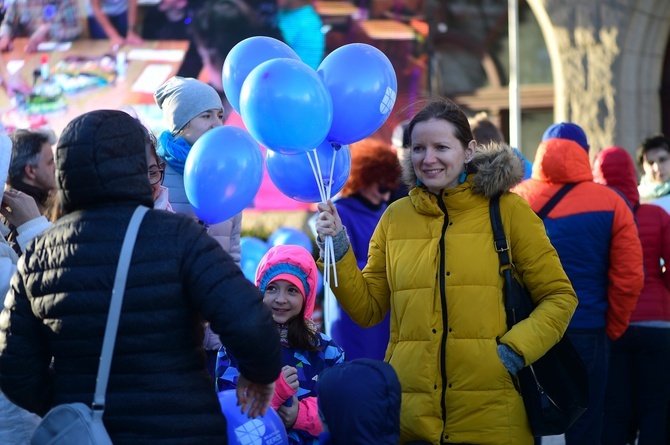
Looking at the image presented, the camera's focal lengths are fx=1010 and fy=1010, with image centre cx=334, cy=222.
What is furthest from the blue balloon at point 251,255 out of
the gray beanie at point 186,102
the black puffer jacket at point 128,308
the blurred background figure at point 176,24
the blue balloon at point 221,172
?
the black puffer jacket at point 128,308

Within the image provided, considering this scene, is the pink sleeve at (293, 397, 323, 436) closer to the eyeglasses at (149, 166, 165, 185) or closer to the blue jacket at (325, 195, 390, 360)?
the eyeglasses at (149, 166, 165, 185)

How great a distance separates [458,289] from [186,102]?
1.42 m

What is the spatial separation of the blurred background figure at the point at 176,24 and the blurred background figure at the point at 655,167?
5.73 metres

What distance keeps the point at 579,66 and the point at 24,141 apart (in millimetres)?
6897

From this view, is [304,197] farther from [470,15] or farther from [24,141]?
[470,15]

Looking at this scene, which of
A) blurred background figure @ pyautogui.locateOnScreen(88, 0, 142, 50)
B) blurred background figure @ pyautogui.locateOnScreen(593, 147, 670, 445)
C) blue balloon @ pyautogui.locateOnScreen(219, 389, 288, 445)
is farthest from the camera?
blurred background figure @ pyautogui.locateOnScreen(88, 0, 142, 50)

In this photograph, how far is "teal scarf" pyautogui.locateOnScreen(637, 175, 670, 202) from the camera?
6.27 metres

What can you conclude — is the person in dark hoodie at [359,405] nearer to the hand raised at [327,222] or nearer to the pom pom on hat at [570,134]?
the hand raised at [327,222]

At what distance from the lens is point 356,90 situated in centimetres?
364

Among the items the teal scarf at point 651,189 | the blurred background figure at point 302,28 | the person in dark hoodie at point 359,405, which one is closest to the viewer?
the person in dark hoodie at point 359,405

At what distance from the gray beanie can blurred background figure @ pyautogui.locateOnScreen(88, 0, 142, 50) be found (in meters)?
7.31

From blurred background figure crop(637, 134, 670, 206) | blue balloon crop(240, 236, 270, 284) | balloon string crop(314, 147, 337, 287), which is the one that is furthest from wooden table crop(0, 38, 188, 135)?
balloon string crop(314, 147, 337, 287)

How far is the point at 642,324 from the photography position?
5738mm

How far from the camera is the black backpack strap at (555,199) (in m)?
5.23
